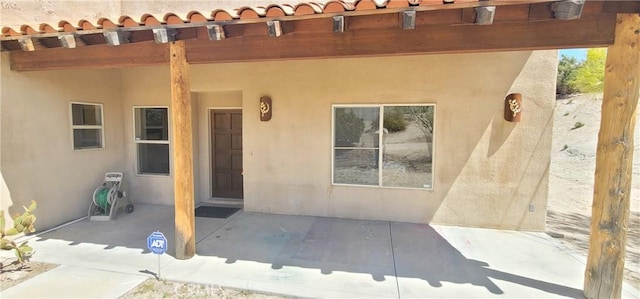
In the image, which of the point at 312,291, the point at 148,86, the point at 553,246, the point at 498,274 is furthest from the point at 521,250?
the point at 148,86

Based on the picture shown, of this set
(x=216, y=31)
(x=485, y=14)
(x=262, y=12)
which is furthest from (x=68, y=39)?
(x=485, y=14)

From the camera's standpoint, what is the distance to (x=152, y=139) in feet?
22.9

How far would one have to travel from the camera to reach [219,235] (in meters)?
A: 5.13

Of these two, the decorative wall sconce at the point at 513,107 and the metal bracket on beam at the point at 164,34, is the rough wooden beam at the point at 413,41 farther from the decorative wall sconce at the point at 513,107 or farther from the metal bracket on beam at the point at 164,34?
the decorative wall sconce at the point at 513,107

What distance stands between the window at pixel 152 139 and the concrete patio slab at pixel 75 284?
3.32 meters

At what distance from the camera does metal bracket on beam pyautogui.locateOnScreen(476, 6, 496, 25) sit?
2840mm

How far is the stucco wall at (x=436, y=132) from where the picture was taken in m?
5.38

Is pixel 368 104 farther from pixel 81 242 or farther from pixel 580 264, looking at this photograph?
pixel 81 242

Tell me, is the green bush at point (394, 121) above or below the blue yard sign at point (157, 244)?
above

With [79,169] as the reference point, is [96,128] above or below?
above

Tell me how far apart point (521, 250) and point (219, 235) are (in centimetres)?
484

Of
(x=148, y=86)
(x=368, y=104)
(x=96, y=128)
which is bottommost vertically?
(x=96, y=128)

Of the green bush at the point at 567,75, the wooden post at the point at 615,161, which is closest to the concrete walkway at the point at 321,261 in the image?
the wooden post at the point at 615,161

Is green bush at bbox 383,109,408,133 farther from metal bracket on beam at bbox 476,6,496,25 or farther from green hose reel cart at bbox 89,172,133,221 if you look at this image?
green hose reel cart at bbox 89,172,133,221
